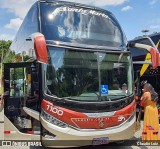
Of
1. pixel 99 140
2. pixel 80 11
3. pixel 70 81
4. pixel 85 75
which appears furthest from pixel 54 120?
pixel 80 11

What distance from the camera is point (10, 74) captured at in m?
7.26

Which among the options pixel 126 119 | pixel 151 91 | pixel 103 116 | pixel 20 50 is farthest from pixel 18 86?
pixel 151 91

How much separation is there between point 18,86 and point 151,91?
3.36 meters

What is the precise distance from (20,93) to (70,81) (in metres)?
1.40

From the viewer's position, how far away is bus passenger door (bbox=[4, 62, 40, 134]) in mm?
6453

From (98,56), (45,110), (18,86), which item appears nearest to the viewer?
(45,110)

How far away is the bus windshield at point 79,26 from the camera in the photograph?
6.49 meters

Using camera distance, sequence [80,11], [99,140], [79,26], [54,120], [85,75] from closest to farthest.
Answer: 1. [54,120]
2. [99,140]
3. [85,75]
4. [79,26]
5. [80,11]

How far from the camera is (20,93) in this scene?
6906 mm

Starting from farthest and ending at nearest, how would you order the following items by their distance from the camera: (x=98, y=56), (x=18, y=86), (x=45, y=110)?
(x=18, y=86) < (x=98, y=56) < (x=45, y=110)

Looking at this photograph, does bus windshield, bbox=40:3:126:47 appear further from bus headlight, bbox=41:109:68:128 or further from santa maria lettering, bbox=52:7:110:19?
bus headlight, bbox=41:109:68:128

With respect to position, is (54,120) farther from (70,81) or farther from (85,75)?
(85,75)

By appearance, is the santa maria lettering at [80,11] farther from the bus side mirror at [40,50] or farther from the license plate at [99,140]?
the license plate at [99,140]

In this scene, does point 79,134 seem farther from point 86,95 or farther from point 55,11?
point 55,11
